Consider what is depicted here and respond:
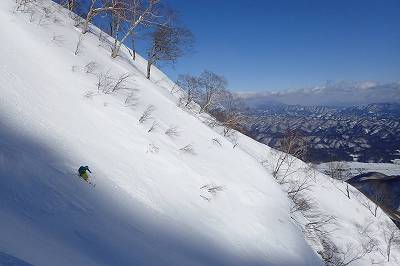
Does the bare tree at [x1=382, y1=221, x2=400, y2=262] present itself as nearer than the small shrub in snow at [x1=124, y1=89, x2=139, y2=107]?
No

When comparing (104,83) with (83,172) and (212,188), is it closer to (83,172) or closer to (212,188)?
(212,188)

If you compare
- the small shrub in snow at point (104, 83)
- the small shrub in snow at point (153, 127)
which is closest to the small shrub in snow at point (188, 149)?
the small shrub in snow at point (153, 127)

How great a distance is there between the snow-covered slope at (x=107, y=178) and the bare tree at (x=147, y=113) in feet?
0.58

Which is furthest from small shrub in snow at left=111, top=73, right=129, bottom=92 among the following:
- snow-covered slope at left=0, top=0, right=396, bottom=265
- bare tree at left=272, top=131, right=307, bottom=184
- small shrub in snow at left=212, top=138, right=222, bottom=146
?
bare tree at left=272, top=131, right=307, bottom=184

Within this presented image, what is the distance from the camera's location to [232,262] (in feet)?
29.3

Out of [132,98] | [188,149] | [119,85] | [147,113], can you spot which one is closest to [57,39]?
[119,85]

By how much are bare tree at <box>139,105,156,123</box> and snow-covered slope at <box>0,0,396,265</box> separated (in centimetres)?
18

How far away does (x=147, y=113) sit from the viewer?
548 inches

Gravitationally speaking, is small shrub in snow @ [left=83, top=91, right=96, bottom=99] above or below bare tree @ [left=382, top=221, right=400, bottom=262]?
above

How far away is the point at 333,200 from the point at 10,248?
28974mm

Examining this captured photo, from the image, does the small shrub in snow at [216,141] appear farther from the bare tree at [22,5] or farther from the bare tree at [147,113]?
the bare tree at [22,5]

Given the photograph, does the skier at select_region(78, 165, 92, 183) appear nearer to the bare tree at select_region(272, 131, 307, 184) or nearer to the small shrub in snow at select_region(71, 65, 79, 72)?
the small shrub in snow at select_region(71, 65, 79, 72)

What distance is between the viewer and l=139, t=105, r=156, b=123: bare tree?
13.1 metres

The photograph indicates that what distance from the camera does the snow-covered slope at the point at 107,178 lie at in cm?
554
